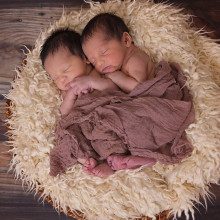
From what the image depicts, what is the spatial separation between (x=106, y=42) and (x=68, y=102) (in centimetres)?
34

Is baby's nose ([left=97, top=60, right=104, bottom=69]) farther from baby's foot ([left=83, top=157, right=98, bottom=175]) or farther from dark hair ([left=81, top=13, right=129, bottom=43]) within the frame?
baby's foot ([left=83, top=157, right=98, bottom=175])

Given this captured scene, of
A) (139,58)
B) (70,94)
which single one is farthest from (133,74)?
(70,94)

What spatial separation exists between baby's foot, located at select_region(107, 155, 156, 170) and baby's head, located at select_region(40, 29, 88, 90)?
434mm

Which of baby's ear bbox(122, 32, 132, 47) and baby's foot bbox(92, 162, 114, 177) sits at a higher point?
baby's ear bbox(122, 32, 132, 47)

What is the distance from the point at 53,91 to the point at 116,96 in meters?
0.36

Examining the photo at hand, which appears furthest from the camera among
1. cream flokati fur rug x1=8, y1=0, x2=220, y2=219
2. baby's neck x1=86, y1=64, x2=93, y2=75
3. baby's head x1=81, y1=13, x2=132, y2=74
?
baby's neck x1=86, y1=64, x2=93, y2=75

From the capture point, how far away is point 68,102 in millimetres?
1440

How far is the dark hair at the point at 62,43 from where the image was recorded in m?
1.43

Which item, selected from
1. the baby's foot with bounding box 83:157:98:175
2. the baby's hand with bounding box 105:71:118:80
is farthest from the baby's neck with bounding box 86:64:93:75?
the baby's foot with bounding box 83:157:98:175

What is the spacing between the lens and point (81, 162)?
1.38m

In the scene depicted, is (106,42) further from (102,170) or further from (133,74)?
(102,170)

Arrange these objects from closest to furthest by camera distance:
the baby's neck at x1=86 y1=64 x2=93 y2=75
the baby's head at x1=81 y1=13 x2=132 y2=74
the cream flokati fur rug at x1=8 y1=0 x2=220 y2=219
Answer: the cream flokati fur rug at x1=8 y1=0 x2=220 y2=219 < the baby's head at x1=81 y1=13 x2=132 y2=74 < the baby's neck at x1=86 y1=64 x2=93 y2=75

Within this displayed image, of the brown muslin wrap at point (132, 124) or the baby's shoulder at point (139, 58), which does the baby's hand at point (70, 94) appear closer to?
the brown muslin wrap at point (132, 124)

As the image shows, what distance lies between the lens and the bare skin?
4.34 ft
